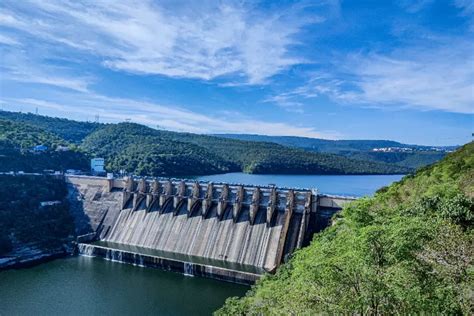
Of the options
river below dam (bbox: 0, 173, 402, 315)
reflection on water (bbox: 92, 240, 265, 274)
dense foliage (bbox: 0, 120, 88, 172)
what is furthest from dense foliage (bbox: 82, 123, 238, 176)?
river below dam (bbox: 0, 173, 402, 315)

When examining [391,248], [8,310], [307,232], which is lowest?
[8,310]

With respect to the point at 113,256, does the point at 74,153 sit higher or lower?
higher

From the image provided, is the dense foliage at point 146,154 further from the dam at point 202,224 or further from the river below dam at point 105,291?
the river below dam at point 105,291

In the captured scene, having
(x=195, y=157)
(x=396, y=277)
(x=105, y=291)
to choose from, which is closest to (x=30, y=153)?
(x=105, y=291)

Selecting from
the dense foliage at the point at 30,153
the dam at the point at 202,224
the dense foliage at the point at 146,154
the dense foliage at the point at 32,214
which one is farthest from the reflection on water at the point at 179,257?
the dense foliage at the point at 146,154

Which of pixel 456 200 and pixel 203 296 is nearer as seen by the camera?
pixel 456 200

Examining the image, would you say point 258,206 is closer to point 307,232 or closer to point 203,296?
point 307,232

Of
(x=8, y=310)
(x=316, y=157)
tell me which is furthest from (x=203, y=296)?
(x=316, y=157)
